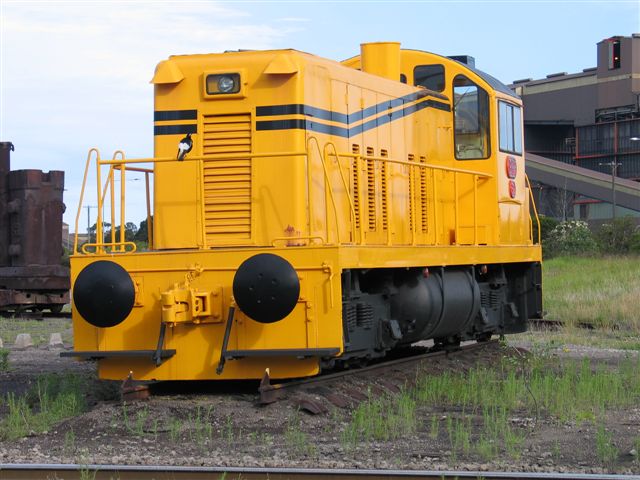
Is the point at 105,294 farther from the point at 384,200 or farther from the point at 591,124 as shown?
the point at 591,124

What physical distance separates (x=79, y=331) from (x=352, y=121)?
317 centimetres

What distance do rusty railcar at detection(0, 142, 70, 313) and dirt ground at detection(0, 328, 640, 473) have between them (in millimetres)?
11611

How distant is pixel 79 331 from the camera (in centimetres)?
831

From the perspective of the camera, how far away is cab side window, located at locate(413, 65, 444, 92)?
11.0 meters

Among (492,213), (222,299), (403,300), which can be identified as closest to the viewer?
(222,299)

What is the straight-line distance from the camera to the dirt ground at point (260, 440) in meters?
5.90

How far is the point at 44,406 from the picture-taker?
791 centimetres

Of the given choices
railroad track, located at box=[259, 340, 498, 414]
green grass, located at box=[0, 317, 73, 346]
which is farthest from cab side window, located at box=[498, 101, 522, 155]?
green grass, located at box=[0, 317, 73, 346]

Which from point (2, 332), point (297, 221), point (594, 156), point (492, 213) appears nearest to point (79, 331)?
point (297, 221)

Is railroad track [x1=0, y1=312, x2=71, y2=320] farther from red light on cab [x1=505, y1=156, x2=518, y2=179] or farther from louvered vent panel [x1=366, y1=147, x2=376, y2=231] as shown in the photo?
louvered vent panel [x1=366, y1=147, x2=376, y2=231]

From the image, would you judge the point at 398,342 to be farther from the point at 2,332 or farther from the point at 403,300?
the point at 2,332

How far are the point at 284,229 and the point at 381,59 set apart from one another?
2.90 m

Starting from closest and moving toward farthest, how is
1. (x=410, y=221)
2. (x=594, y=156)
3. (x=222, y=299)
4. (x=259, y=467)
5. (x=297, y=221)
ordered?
(x=259, y=467), (x=222, y=299), (x=297, y=221), (x=410, y=221), (x=594, y=156)

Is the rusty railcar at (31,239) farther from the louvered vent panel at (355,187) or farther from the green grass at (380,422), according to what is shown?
the green grass at (380,422)
